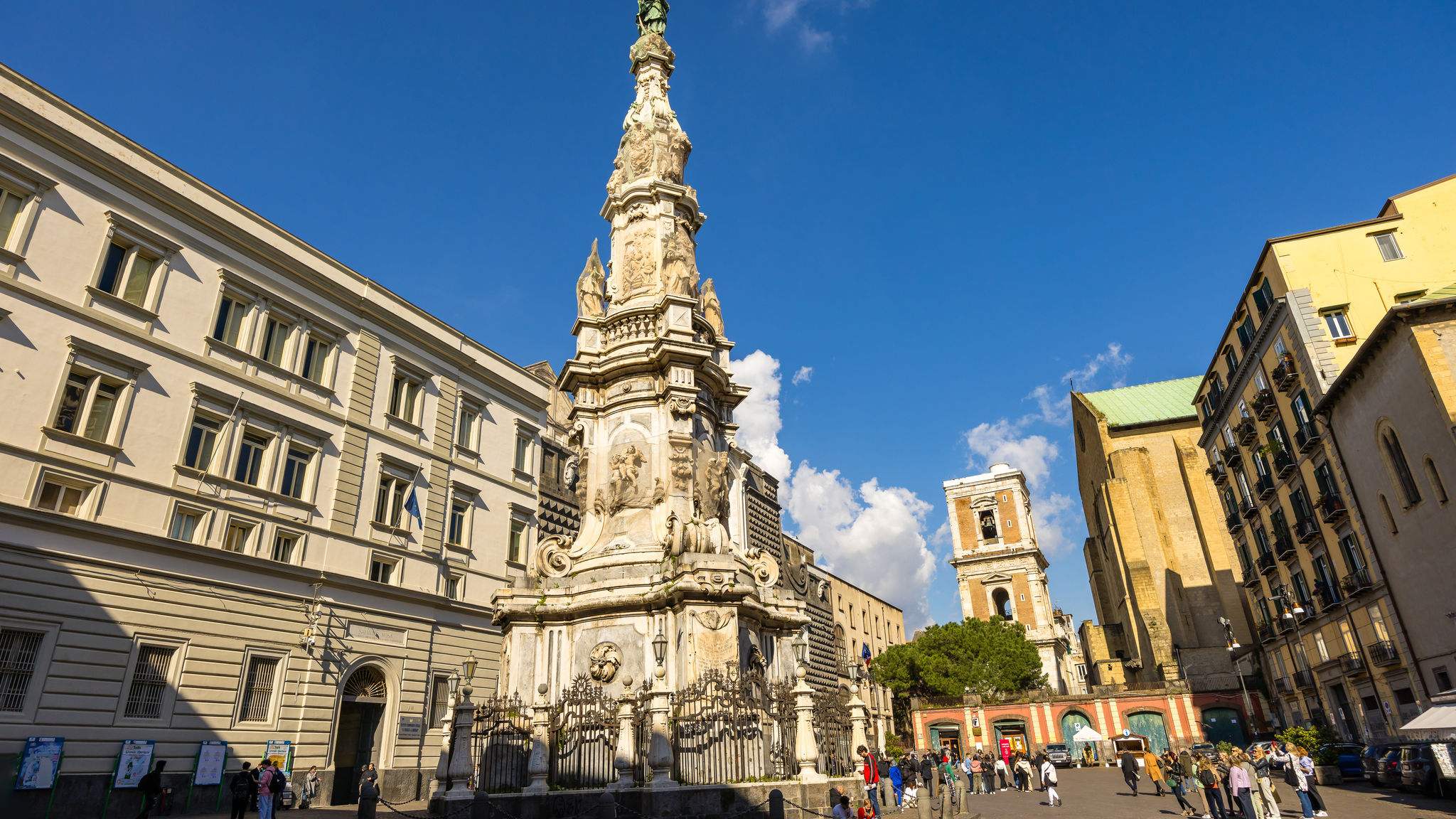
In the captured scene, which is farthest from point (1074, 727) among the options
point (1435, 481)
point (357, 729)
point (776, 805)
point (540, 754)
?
point (540, 754)

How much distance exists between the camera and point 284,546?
23000 millimetres

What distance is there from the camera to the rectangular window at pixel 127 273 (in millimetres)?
20562

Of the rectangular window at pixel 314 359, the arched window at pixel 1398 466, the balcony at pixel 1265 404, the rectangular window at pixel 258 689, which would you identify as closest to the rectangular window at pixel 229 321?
the rectangular window at pixel 314 359

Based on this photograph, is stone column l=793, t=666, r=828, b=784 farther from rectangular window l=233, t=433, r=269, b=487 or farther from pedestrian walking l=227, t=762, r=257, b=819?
rectangular window l=233, t=433, r=269, b=487

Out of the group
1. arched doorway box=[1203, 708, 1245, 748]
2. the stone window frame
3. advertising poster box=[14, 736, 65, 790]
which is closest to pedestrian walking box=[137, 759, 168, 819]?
advertising poster box=[14, 736, 65, 790]

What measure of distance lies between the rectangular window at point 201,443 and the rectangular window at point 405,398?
21.6 ft

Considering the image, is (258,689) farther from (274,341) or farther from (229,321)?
(229,321)

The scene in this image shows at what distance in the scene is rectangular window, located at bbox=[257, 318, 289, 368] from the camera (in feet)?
79.1

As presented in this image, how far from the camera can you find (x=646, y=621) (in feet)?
46.7

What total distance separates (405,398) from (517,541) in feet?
25.2

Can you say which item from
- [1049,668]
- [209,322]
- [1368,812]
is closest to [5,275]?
[209,322]

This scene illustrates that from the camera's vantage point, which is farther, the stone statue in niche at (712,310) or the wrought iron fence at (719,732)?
the stone statue in niche at (712,310)

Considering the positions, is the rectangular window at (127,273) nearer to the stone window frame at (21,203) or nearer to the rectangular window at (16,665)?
the stone window frame at (21,203)

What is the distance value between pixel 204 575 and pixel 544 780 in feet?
44.5
